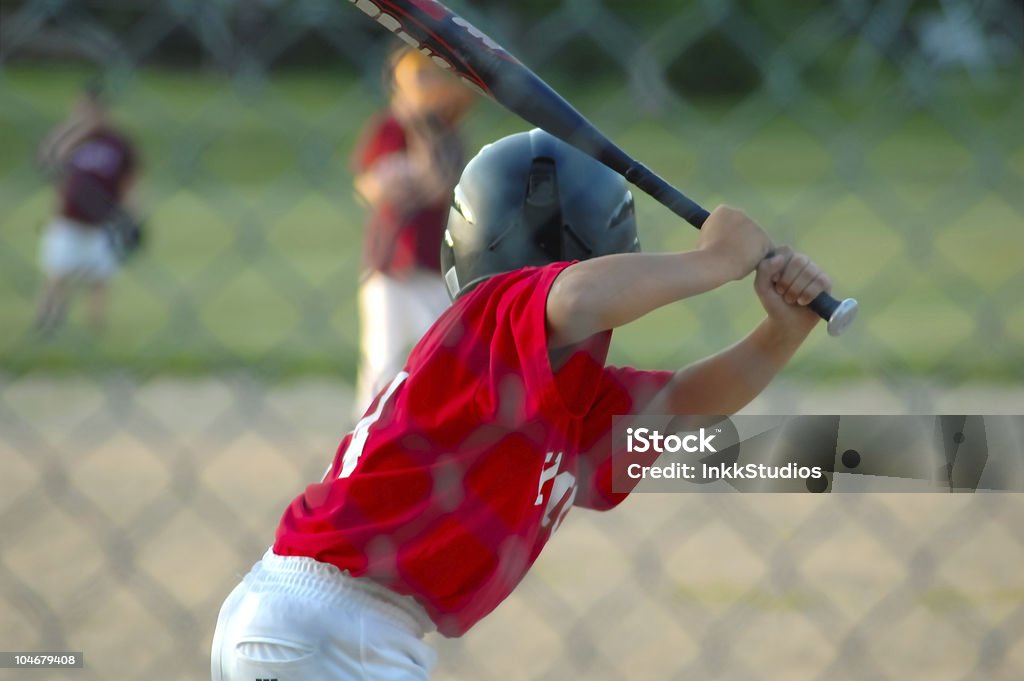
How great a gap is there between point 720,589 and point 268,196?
551 centimetres

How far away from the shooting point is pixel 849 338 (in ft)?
19.4

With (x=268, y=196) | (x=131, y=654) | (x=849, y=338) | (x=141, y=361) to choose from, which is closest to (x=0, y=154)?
(x=268, y=196)

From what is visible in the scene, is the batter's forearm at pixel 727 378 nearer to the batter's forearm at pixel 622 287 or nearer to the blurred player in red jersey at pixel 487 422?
the blurred player in red jersey at pixel 487 422

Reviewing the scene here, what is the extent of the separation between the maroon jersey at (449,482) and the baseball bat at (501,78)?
0.19 m

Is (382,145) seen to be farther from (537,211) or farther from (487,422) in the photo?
(487,422)

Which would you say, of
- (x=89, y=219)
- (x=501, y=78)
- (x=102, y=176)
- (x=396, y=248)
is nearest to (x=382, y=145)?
(x=396, y=248)

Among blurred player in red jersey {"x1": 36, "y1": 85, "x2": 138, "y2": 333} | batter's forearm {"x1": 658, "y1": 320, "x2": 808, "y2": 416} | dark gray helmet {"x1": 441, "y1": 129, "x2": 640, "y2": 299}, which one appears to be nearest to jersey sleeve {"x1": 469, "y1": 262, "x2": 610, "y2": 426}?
dark gray helmet {"x1": 441, "y1": 129, "x2": 640, "y2": 299}

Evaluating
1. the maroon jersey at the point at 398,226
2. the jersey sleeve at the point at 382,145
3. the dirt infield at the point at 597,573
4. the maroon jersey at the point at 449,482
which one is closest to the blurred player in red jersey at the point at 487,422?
the maroon jersey at the point at 449,482

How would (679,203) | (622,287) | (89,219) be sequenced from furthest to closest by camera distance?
(89,219) < (679,203) < (622,287)

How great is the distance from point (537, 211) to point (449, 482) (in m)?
0.38

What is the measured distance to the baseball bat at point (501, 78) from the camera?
161 centimetres

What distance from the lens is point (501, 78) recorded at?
169 cm

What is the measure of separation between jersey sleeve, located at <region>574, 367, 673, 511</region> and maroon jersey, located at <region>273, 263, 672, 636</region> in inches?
2.8

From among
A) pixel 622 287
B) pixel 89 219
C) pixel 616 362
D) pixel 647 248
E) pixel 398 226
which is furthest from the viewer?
pixel 616 362
